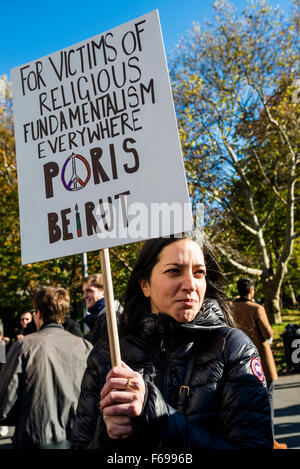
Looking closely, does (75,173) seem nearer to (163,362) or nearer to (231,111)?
(163,362)

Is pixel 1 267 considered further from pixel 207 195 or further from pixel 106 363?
pixel 106 363

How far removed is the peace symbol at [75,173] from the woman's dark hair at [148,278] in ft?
1.21

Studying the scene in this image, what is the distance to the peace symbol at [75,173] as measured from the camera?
1924mm

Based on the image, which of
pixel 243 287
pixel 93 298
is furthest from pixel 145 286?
pixel 243 287

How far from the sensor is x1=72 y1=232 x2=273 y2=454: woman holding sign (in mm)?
1480

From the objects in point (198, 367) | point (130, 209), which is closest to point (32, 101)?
point (130, 209)

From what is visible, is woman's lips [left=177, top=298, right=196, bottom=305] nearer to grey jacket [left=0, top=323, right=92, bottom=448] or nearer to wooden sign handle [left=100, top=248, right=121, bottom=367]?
wooden sign handle [left=100, top=248, right=121, bottom=367]

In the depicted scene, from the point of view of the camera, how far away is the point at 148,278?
198cm

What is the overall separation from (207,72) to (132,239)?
14508 millimetres

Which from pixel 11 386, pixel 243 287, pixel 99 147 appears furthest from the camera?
pixel 243 287

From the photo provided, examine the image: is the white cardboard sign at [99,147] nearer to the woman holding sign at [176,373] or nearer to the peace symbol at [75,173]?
the peace symbol at [75,173]

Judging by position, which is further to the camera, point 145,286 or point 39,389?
point 39,389

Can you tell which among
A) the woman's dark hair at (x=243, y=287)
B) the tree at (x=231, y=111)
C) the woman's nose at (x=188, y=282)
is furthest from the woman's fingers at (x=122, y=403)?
the tree at (x=231, y=111)

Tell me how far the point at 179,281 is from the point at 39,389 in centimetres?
211
